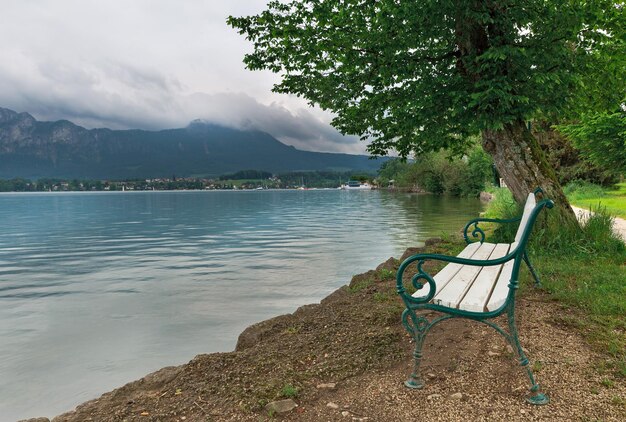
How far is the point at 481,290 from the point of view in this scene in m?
3.80

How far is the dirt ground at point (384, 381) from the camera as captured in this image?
3.26 metres

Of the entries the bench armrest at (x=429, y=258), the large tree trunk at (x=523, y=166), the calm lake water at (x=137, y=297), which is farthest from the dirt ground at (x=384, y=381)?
the large tree trunk at (x=523, y=166)

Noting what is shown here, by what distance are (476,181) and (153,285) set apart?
57.5 metres

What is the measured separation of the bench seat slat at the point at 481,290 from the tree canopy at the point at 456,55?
4.09 metres

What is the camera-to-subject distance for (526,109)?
8023 mm

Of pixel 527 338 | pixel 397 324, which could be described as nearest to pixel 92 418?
pixel 397 324

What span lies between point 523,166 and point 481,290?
6.13m

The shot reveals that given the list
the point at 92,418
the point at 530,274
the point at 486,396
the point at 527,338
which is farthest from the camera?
the point at 530,274

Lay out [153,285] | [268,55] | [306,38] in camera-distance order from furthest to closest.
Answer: [153,285] → [268,55] → [306,38]

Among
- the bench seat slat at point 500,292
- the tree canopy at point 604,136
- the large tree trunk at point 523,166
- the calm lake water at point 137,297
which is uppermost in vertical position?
the tree canopy at point 604,136

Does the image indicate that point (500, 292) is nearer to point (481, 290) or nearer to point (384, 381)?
point (481, 290)

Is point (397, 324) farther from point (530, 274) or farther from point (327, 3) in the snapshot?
point (327, 3)

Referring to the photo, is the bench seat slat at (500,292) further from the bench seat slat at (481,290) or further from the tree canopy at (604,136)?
the tree canopy at (604,136)

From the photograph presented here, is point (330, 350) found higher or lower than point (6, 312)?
higher
